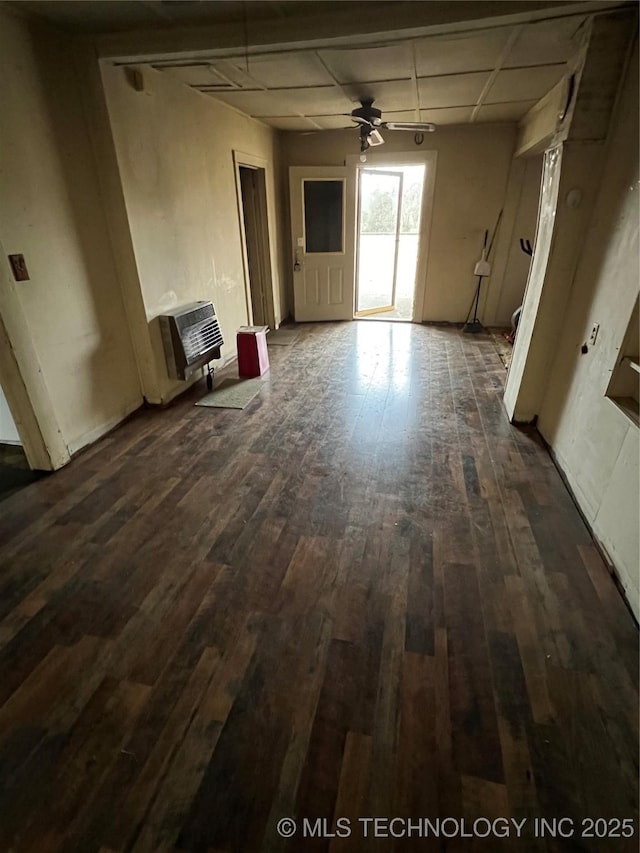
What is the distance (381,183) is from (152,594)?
7.11 metres

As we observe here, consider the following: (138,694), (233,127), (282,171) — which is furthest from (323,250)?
(138,694)

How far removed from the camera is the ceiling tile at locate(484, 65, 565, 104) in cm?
296

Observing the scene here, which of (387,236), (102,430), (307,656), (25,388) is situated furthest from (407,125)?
(307,656)

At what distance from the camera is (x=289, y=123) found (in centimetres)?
470

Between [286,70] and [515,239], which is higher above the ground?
[286,70]

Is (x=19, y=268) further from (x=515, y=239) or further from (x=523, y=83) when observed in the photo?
(x=515, y=239)

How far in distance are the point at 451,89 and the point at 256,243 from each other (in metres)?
2.77

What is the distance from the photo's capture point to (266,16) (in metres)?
2.14

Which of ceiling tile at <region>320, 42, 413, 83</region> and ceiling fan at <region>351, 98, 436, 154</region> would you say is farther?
ceiling fan at <region>351, 98, 436, 154</region>

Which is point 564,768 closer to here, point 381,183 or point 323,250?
point 323,250

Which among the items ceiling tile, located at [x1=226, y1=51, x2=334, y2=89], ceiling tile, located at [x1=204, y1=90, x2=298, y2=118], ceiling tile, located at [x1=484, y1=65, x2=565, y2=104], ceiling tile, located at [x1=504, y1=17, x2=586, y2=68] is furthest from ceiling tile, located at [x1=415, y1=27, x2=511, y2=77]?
ceiling tile, located at [x1=204, y1=90, x2=298, y2=118]

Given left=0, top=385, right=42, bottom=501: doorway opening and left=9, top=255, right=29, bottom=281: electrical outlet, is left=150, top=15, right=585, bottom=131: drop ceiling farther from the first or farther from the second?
left=0, top=385, right=42, bottom=501: doorway opening

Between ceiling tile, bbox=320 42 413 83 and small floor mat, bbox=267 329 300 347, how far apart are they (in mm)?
2668

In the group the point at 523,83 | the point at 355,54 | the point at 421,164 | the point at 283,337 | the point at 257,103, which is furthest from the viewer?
the point at 283,337
